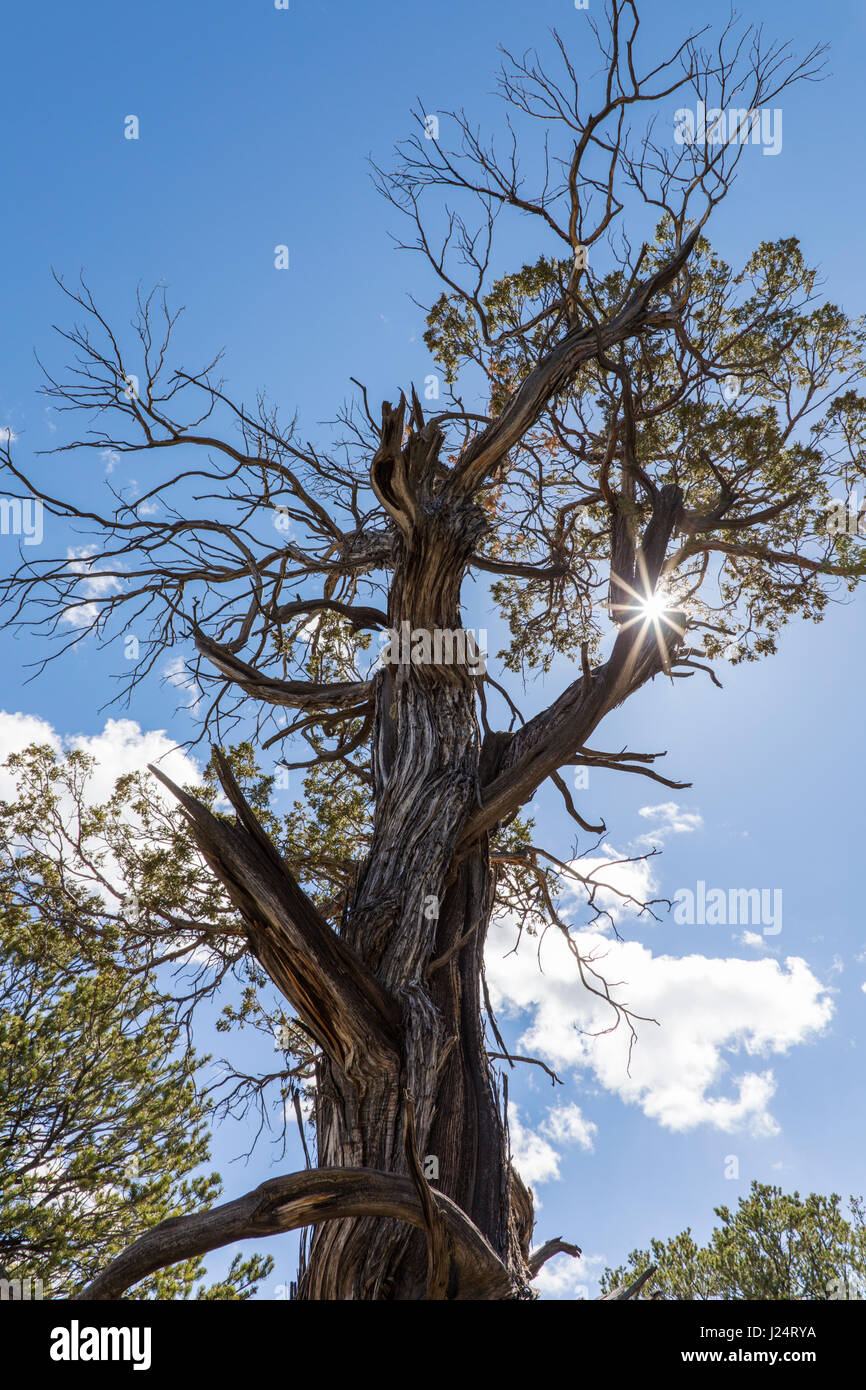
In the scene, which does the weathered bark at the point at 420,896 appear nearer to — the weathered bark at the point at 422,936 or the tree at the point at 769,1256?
the weathered bark at the point at 422,936

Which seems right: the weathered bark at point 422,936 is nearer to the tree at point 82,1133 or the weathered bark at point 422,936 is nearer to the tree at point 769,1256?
the tree at point 82,1133

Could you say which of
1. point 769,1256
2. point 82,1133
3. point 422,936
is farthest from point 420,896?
point 769,1256

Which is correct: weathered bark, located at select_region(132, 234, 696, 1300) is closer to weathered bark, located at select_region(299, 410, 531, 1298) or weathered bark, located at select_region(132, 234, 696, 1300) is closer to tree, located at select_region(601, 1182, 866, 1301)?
weathered bark, located at select_region(299, 410, 531, 1298)

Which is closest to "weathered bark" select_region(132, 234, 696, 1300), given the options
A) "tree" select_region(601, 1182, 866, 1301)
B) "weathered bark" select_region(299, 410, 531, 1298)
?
"weathered bark" select_region(299, 410, 531, 1298)

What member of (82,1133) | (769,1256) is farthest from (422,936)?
(769,1256)

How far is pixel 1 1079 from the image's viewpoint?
8.70 meters

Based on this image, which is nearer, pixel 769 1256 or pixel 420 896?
pixel 420 896

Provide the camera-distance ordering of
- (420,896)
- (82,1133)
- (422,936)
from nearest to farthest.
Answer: (422,936)
(420,896)
(82,1133)

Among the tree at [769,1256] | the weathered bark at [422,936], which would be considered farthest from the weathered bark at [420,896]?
the tree at [769,1256]

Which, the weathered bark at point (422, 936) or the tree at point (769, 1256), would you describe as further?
the tree at point (769, 1256)

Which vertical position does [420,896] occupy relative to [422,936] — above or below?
above

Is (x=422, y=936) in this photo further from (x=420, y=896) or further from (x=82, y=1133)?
(x=82, y=1133)

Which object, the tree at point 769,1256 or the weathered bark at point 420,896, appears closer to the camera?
the weathered bark at point 420,896

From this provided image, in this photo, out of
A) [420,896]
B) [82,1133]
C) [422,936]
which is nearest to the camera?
[422,936]
